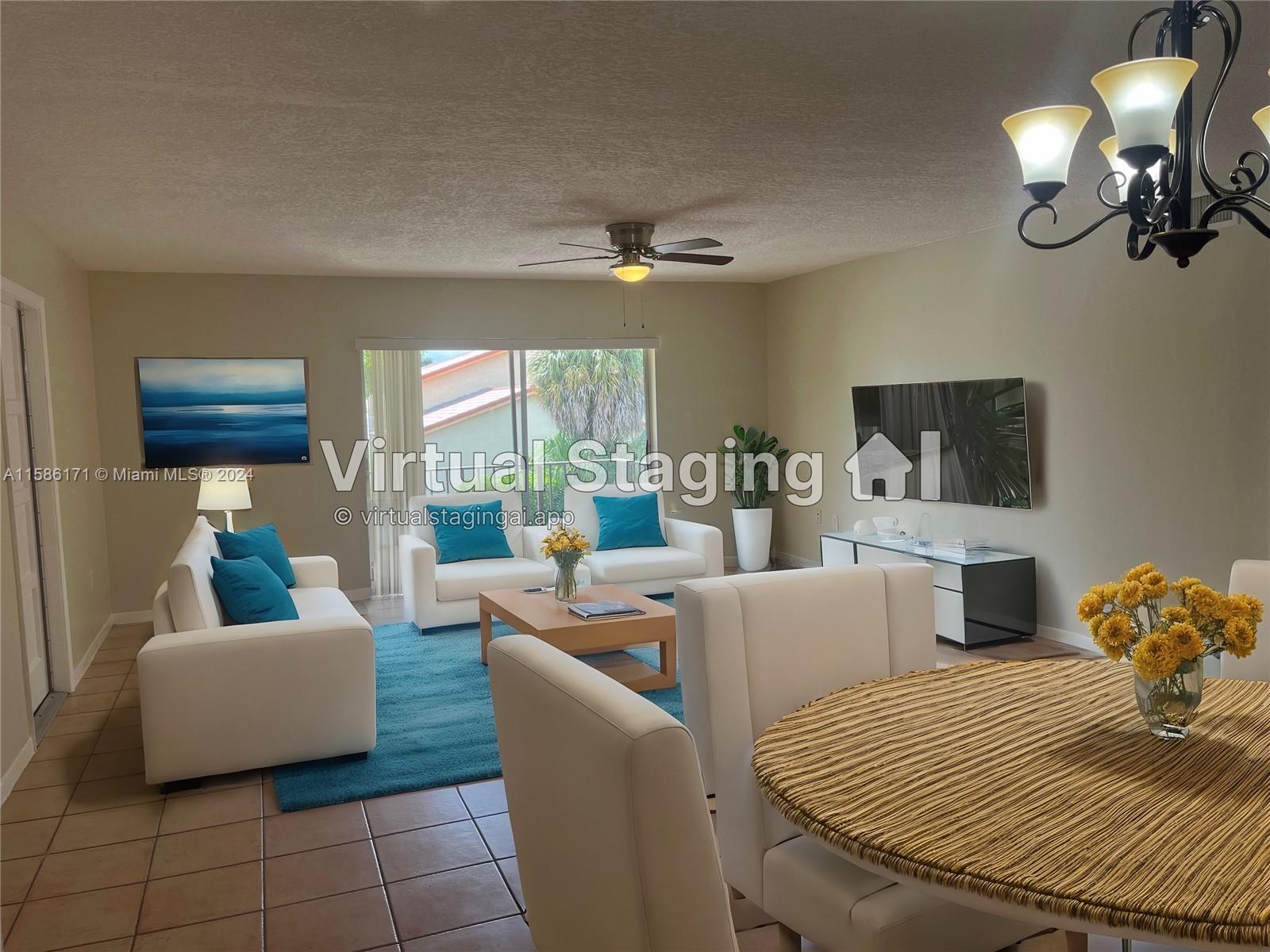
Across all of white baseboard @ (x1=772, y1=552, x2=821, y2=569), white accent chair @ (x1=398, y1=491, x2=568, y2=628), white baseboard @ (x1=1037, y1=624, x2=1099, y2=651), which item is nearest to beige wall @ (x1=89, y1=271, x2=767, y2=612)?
white baseboard @ (x1=772, y1=552, x2=821, y2=569)

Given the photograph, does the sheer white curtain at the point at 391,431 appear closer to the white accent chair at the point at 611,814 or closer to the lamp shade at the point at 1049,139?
the lamp shade at the point at 1049,139

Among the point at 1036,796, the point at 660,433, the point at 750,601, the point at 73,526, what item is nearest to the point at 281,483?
the point at 73,526

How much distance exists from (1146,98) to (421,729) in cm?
356

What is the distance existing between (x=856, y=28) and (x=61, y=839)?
3582 millimetres

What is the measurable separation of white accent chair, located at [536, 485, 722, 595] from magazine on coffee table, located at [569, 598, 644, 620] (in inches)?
51.3

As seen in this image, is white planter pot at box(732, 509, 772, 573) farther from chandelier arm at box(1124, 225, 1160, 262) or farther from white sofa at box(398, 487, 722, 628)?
chandelier arm at box(1124, 225, 1160, 262)

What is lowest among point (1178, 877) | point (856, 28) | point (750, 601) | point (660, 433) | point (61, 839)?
point (61, 839)

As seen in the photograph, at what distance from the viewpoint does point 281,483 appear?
6871 mm

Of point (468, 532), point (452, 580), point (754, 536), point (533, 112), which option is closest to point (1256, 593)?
point (533, 112)

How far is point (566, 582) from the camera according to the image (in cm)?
512

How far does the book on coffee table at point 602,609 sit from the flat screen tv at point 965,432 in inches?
95.6

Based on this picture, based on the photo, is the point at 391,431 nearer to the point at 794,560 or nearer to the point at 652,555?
the point at 652,555

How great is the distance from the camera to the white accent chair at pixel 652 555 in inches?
253

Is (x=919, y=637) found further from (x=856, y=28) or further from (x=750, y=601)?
(x=856, y=28)
